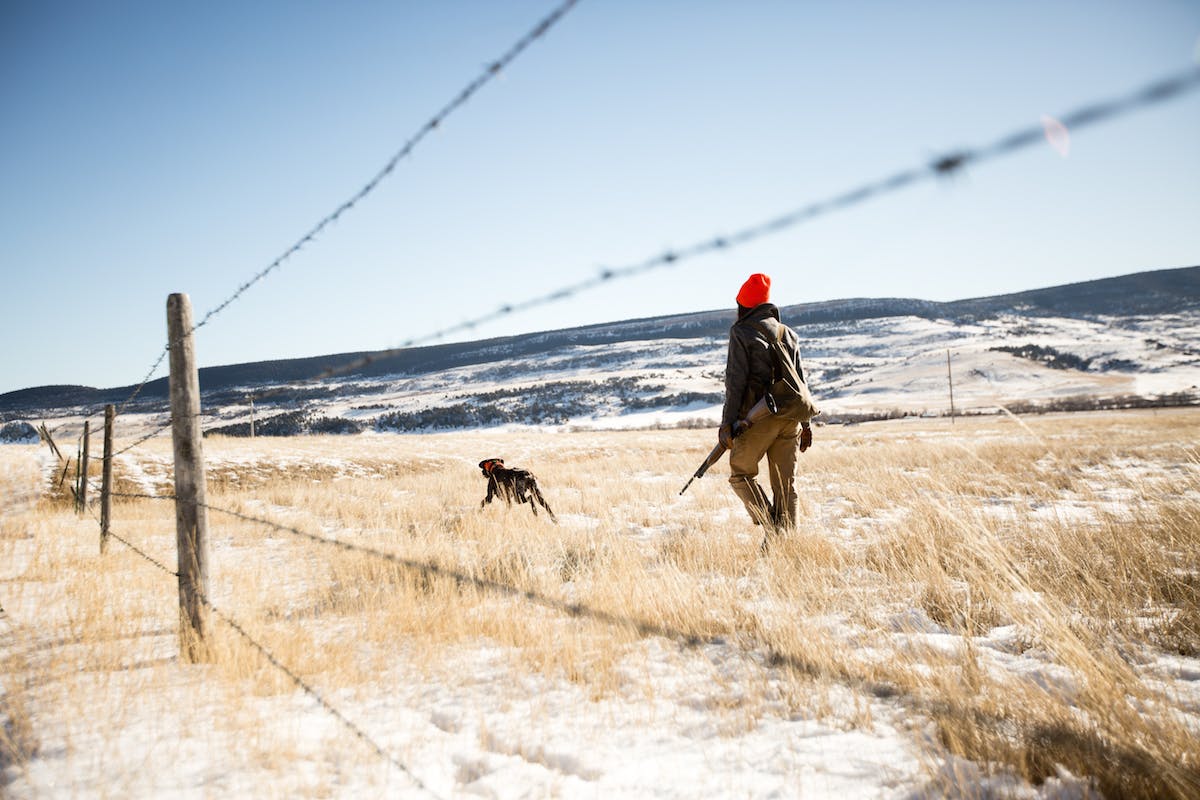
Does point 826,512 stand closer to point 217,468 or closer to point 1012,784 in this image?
point 1012,784

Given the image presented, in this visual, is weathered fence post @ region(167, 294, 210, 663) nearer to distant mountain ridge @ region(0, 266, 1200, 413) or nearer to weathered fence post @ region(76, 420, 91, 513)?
weathered fence post @ region(76, 420, 91, 513)

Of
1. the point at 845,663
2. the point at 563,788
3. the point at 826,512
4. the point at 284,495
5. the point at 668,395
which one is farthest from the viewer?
the point at 668,395

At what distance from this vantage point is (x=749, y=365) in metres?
4.28

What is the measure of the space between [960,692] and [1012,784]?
20.6 inches

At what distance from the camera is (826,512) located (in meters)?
6.19

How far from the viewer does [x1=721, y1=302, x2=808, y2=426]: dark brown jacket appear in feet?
13.9

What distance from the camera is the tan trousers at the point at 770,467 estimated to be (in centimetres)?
434

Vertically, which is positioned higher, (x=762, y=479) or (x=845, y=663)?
(x=845, y=663)

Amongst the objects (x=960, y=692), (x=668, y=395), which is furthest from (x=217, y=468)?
(x=668, y=395)

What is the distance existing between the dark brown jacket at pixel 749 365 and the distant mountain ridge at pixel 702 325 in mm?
94452

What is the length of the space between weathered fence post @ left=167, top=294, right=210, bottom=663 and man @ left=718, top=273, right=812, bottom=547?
11.2ft

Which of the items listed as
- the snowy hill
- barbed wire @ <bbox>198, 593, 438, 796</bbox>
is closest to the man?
barbed wire @ <bbox>198, 593, 438, 796</bbox>

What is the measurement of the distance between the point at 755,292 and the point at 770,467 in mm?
1448

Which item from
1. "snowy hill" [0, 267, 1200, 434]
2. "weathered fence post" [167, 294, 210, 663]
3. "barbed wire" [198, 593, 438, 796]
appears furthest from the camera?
"snowy hill" [0, 267, 1200, 434]
